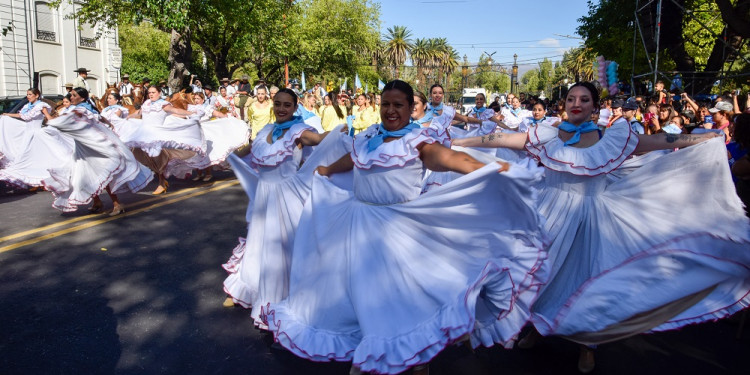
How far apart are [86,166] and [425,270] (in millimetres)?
6153

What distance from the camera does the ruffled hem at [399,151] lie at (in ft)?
11.0

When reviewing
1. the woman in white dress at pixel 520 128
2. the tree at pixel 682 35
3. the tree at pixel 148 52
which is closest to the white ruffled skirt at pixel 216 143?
the woman in white dress at pixel 520 128

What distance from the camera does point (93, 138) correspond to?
307 inches

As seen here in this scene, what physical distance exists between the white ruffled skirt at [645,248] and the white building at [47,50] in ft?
79.7

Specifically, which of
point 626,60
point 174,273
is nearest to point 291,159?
point 174,273

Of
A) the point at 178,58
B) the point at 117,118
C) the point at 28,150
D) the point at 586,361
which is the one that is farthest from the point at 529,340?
the point at 178,58

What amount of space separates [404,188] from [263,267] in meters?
1.57

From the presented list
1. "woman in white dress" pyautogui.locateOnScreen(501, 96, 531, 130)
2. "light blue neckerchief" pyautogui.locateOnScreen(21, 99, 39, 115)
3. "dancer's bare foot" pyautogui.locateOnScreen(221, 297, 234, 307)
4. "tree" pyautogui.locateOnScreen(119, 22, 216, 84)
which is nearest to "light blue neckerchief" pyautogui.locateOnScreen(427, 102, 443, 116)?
"woman in white dress" pyautogui.locateOnScreen(501, 96, 531, 130)

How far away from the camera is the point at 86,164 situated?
7773mm

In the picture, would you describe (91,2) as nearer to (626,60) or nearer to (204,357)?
(626,60)

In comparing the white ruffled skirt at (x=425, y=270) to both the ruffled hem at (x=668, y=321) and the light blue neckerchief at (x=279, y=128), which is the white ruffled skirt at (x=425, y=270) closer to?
the ruffled hem at (x=668, y=321)

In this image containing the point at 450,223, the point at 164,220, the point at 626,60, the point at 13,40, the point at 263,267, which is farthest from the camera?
the point at 13,40

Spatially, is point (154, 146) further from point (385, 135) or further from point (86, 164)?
point (385, 135)

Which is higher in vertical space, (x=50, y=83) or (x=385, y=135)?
(x=50, y=83)
